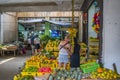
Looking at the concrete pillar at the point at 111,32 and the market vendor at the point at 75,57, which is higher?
the concrete pillar at the point at 111,32

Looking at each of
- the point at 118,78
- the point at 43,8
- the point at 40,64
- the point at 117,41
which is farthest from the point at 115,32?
the point at 43,8

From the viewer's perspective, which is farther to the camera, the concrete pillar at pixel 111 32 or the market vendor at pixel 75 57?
the market vendor at pixel 75 57

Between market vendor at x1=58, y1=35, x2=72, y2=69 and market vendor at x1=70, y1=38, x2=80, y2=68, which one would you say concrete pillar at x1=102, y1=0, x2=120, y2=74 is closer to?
market vendor at x1=70, y1=38, x2=80, y2=68

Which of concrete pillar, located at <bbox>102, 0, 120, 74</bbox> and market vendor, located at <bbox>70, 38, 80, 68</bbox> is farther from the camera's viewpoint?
market vendor, located at <bbox>70, 38, 80, 68</bbox>

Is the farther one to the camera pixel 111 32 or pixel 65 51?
pixel 65 51

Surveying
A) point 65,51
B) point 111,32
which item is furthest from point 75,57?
point 111,32

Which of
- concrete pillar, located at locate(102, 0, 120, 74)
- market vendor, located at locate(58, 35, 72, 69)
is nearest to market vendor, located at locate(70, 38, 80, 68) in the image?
market vendor, located at locate(58, 35, 72, 69)

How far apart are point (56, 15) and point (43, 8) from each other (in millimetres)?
7985

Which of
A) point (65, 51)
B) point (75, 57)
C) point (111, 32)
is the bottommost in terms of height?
point (75, 57)

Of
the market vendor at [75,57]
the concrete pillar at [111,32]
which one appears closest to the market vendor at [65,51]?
the market vendor at [75,57]

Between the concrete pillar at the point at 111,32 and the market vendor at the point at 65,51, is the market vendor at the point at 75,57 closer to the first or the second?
the market vendor at the point at 65,51

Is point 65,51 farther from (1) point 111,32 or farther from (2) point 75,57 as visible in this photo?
(1) point 111,32

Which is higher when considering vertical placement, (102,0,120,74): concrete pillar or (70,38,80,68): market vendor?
(102,0,120,74): concrete pillar

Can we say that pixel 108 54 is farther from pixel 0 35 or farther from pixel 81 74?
pixel 0 35
